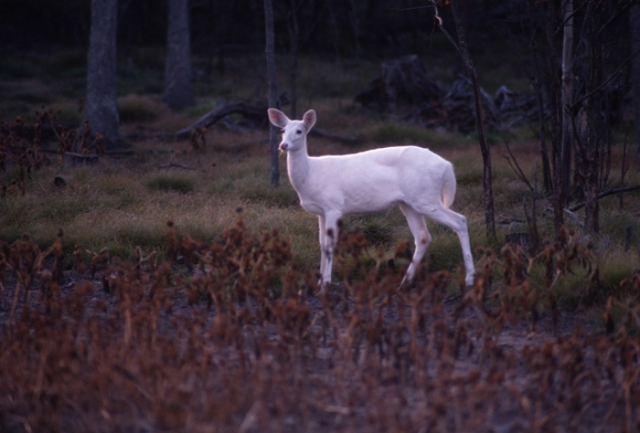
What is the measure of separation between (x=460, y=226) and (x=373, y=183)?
816 millimetres

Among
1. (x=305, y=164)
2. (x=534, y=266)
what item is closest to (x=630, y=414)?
(x=534, y=266)

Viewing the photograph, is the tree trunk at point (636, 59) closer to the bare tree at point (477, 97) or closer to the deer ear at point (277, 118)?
the bare tree at point (477, 97)

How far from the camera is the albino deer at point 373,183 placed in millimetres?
6156

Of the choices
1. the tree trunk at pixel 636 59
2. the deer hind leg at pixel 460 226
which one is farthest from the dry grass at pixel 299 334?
the tree trunk at pixel 636 59

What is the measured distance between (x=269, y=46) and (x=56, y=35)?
77.2ft

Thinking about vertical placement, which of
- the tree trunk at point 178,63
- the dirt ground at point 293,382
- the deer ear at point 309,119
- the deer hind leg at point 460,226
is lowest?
the dirt ground at point 293,382

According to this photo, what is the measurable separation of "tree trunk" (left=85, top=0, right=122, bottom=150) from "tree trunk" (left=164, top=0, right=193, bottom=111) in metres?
4.73

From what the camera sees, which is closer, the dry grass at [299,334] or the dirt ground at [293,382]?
the dirt ground at [293,382]

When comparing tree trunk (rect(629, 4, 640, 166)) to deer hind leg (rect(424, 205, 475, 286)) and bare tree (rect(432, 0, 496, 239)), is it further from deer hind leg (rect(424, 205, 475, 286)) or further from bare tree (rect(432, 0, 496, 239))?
deer hind leg (rect(424, 205, 475, 286))

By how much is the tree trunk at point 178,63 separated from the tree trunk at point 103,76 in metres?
4.73

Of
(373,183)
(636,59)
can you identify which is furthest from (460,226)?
(636,59)

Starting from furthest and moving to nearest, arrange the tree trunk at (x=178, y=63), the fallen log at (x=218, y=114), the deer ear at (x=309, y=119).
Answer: the tree trunk at (x=178, y=63) < the fallen log at (x=218, y=114) < the deer ear at (x=309, y=119)

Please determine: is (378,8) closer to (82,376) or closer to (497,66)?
(497,66)

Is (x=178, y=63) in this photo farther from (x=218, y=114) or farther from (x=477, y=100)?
(x=477, y=100)
